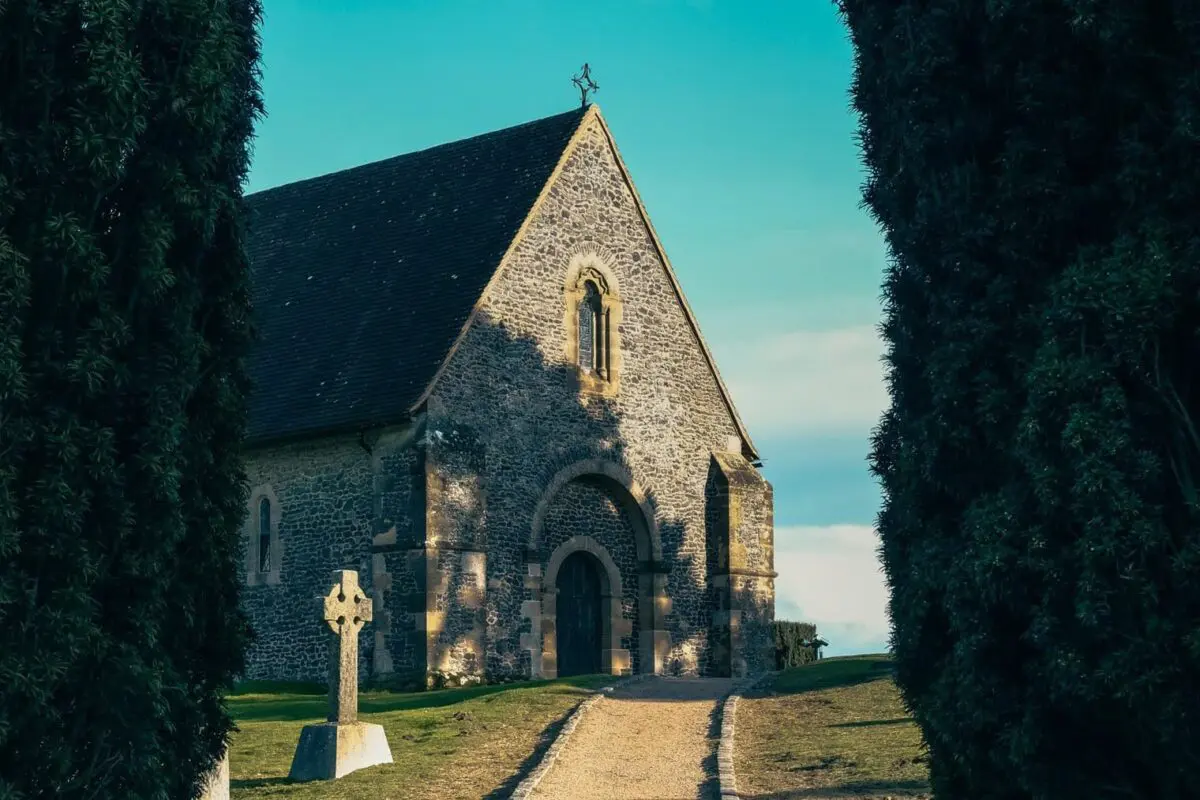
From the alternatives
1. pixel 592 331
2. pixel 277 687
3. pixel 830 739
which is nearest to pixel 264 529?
pixel 277 687

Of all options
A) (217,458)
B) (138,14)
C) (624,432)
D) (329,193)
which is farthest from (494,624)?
(138,14)

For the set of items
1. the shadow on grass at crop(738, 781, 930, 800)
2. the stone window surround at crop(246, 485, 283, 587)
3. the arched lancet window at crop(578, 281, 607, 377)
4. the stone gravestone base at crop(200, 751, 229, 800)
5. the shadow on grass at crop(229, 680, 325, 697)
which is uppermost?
the arched lancet window at crop(578, 281, 607, 377)

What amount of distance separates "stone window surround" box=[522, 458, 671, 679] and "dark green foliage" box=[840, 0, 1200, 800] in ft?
53.8

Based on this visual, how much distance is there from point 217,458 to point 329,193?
21.8 metres

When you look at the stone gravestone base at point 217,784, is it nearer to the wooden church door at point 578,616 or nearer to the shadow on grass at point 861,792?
the shadow on grass at point 861,792

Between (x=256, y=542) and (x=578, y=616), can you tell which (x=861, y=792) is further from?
(x=256, y=542)

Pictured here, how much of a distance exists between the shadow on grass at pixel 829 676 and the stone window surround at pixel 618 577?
5.11 metres

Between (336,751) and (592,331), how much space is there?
14.3m

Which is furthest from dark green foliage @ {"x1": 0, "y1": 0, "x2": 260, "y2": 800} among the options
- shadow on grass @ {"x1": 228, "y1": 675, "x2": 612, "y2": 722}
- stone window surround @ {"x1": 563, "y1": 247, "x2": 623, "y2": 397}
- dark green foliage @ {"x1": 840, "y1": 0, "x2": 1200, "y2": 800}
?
stone window surround @ {"x1": 563, "y1": 247, "x2": 623, "y2": 397}

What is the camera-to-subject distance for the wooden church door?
109ft

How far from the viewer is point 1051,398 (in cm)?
1436

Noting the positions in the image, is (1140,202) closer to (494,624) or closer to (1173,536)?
(1173,536)

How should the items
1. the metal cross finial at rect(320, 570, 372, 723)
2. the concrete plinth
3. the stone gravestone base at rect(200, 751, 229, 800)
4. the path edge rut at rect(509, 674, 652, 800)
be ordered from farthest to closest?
1. the metal cross finial at rect(320, 570, 372, 723)
2. the concrete plinth
3. the path edge rut at rect(509, 674, 652, 800)
4. the stone gravestone base at rect(200, 751, 229, 800)

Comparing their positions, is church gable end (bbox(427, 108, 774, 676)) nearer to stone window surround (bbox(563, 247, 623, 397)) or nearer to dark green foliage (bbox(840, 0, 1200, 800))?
stone window surround (bbox(563, 247, 623, 397))
